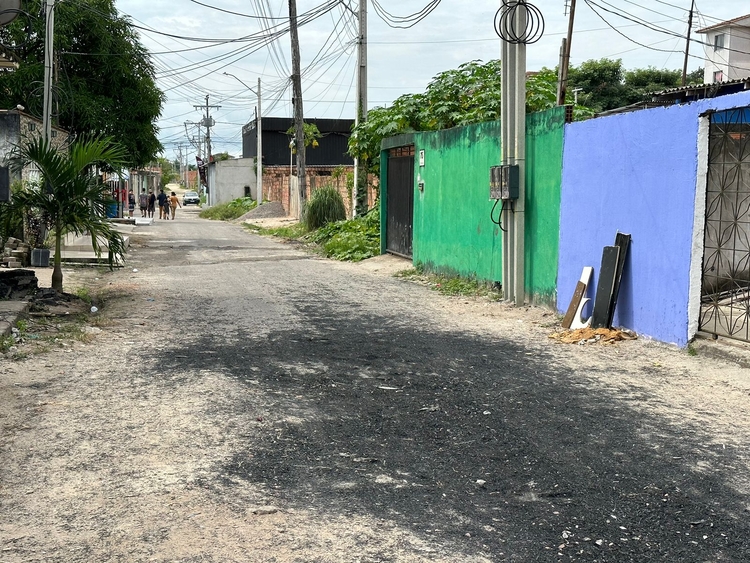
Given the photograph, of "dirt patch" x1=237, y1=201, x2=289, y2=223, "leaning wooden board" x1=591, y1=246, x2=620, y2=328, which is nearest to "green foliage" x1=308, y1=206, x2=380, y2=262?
"leaning wooden board" x1=591, y1=246, x2=620, y2=328

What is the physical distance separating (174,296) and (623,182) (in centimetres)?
656

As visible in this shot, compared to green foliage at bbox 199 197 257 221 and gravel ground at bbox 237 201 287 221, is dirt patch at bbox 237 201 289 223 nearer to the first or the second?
gravel ground at bbox 237 201 287 221

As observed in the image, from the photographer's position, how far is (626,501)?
4.17 meters

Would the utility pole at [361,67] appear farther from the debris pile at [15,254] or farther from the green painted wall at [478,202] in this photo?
the debris pile at [15,254]

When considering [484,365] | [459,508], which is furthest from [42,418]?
[484,365]

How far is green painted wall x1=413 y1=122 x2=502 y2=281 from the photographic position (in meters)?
12.3

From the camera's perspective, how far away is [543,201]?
10664mm

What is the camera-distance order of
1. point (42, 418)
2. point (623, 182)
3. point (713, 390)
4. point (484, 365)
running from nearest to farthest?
point (42, 418), point (713, 390), point (484, 365), point (623, 182)

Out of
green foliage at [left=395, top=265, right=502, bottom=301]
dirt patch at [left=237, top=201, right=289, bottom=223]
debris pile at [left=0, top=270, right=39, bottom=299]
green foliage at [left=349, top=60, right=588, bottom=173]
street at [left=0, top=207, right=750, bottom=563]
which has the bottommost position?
street at [left=0, top=207, right=750, bottom=563]

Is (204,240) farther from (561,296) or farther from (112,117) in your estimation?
(561,296)

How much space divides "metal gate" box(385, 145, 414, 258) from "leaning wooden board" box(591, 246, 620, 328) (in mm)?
7771

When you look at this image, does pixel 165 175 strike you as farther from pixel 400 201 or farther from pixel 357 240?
pixel 400 201

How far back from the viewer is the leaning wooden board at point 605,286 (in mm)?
8758

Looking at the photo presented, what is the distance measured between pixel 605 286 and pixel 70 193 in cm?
688
